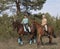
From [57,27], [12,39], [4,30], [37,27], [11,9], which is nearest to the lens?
[37,27]

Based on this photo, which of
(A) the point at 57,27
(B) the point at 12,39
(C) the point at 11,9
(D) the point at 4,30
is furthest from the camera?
(C) the point at 11,9

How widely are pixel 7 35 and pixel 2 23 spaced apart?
285cm

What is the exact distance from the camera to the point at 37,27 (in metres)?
15.8

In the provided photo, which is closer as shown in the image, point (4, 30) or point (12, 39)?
point (12, 39)

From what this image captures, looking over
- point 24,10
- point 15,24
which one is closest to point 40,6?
point 24,10

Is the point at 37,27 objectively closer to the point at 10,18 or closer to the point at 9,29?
the point at 9,29

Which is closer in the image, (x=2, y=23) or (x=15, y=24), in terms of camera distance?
(x=15, y=24)

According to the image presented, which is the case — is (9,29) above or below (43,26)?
below

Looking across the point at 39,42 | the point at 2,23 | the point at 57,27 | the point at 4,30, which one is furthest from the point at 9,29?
the point at 39,42

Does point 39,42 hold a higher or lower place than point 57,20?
higher

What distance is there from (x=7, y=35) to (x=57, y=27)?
511 centimetres

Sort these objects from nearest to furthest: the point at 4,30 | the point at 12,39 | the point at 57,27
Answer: the point at 12,39 → the point at 4,30 → the point at 57,27

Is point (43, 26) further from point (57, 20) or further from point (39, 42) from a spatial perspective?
point (57, 20)

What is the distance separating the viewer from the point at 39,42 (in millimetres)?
15977
